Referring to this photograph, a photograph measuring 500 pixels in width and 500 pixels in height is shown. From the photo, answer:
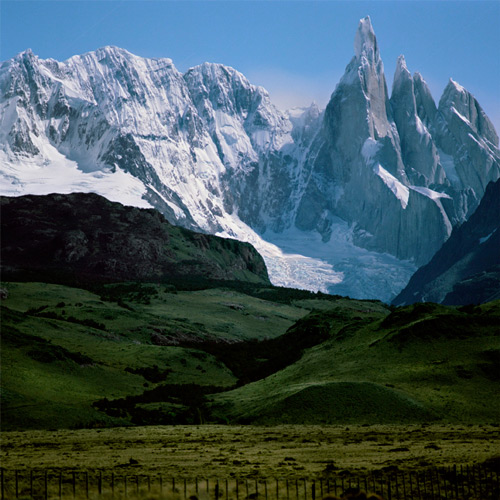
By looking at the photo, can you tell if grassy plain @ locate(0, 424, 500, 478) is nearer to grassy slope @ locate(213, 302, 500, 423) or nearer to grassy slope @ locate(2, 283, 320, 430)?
grassy slope @ locate(213, 302, 500, 423)

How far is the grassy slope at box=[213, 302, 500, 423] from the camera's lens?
70562mm

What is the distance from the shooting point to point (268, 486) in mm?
36250

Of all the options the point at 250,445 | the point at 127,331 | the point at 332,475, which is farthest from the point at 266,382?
the point at 127,331

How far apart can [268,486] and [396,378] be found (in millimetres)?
48413

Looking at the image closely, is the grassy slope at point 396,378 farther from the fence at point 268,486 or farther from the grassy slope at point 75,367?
the fence at point 268,486

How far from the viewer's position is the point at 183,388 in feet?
405

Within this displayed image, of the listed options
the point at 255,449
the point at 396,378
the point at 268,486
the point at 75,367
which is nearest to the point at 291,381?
the point at 396,378

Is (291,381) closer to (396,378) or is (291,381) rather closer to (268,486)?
(396,378)

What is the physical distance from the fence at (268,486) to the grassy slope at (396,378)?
3071 centimetres

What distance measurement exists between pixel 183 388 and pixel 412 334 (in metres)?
42.9

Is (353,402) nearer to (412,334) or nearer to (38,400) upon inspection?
(412,334)

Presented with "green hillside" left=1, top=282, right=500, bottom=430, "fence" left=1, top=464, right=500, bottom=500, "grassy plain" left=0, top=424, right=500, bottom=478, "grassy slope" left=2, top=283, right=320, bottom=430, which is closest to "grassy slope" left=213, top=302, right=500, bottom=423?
"green hillside" left=1, top=282, right=500, bottom=430

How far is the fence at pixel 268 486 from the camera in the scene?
34.0m

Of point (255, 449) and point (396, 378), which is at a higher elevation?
point (396, 378)
